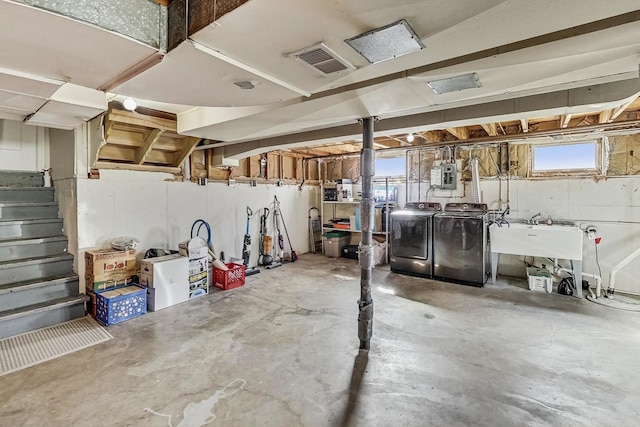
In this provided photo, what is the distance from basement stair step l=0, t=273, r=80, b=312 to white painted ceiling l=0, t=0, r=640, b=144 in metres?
2.10

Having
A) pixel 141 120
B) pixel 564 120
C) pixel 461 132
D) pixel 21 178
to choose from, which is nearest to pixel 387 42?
pixel 141 120

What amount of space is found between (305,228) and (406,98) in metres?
5.54

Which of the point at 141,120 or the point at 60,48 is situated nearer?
the point at 60,48

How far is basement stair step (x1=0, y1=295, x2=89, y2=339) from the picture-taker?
3.07 meters

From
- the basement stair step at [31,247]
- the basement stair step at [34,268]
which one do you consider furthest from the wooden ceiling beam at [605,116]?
the basement stair step at [31,247]

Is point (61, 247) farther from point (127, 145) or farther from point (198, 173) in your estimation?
point (198, 173)

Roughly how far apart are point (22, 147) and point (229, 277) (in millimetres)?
3147

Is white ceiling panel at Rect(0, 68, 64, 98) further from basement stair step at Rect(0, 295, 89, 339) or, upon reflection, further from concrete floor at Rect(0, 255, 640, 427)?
basement stair step at Rect(0, 295, 89, 339)

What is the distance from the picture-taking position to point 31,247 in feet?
11.9

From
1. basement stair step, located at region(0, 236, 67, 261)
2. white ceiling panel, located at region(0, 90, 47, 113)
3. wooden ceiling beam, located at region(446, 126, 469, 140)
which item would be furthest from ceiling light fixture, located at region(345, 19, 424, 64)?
basement stair step, located at region(0, 236, 67, 261)

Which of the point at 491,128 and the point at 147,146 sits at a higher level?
the point at 491,128

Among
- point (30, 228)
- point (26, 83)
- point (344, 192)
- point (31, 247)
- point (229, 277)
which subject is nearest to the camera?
point (26, 83)

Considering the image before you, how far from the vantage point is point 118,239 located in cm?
394

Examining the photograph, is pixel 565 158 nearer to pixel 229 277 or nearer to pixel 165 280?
pixel 229 277
